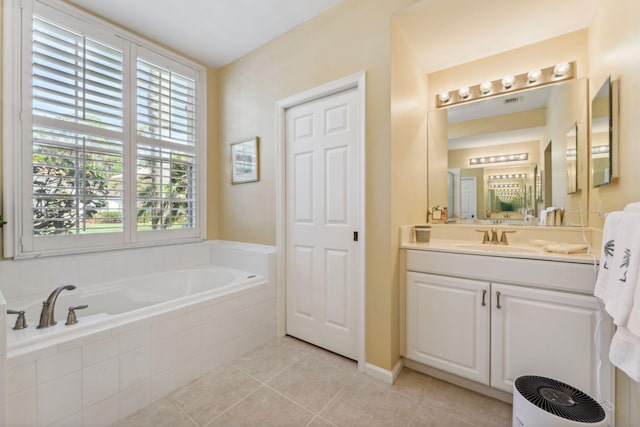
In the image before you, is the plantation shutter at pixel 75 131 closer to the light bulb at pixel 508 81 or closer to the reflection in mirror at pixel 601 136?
the light bulb at pixel 508 81

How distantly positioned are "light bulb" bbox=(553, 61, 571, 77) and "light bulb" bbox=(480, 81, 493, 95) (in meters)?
0.41

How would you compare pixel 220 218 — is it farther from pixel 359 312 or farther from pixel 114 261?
pixel 359 312

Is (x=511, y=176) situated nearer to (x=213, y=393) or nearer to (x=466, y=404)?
(x=466, y=404)

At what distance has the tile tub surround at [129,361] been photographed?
4.03 feet

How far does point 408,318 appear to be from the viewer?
190 centimetres

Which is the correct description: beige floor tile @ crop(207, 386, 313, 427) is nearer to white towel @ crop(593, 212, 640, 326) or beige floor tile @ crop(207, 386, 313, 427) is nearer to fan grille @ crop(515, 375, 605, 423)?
fan grille @ crop(515, 375, 605, 423)

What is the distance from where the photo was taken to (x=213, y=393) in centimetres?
169

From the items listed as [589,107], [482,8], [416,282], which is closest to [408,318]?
[416,282]

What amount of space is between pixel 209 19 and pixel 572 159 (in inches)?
118

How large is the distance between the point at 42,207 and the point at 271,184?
1.68 m

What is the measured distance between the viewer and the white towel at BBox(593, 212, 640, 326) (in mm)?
887

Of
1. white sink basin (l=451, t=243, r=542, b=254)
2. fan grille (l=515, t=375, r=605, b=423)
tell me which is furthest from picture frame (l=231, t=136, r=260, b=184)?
fan grille (l=515, t=375, r=605, b=423)

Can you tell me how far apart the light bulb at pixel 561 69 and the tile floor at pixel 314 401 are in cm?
229

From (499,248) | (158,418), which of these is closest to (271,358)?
(158,418)
